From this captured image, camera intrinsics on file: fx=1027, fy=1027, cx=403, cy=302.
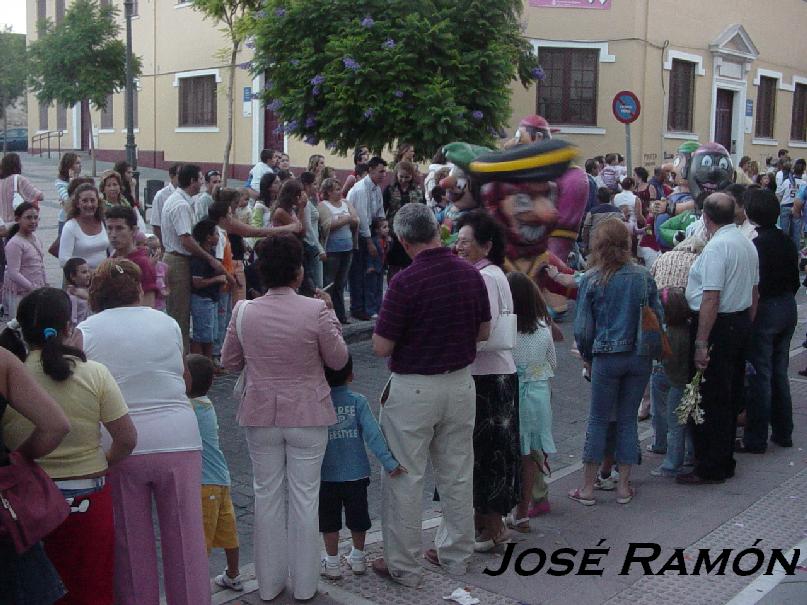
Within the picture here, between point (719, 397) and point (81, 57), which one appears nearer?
point (719, 397)

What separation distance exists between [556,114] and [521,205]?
17.6 m

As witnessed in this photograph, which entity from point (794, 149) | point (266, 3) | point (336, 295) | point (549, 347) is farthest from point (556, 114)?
point (549, 347)

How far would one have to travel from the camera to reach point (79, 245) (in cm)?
798

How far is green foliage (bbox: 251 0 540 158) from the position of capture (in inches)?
603

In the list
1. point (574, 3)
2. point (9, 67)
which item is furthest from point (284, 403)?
point (9, 67)

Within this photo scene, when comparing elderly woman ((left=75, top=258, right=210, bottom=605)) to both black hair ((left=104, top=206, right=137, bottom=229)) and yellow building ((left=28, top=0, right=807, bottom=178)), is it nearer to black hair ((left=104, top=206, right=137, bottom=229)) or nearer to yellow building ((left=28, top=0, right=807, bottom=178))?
black hair ((left=104, top=206, right=137, bottom=229))

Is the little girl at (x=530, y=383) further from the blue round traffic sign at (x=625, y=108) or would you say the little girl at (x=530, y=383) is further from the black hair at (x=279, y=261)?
the blue round traffic sign at (x=625, y=108)

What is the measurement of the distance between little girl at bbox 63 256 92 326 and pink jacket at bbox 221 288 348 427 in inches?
114

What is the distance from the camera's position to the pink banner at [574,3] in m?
23.7

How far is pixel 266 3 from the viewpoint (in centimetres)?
1655

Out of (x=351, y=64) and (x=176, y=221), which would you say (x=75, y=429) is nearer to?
(x=176, y=221)

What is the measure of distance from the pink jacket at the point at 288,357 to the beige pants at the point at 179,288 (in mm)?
4355

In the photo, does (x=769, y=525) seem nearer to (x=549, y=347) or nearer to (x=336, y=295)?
(x=549, y=347)

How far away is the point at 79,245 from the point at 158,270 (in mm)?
641
